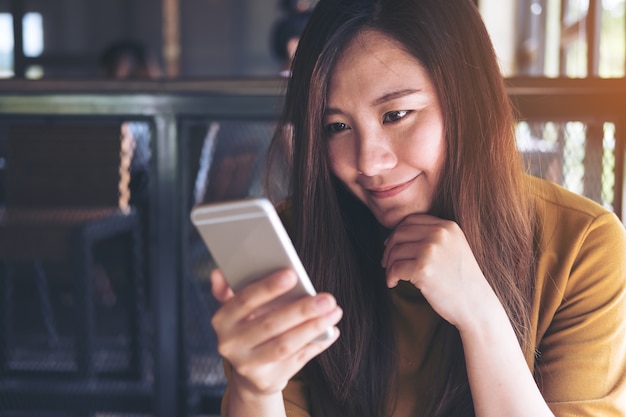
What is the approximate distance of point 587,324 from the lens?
0.95m

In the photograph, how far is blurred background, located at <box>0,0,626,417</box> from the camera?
1.41 m

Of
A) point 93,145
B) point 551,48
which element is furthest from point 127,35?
point 93,145

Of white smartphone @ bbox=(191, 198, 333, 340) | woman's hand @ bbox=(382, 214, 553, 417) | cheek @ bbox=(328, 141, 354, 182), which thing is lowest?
woman's hand @ bbox=(382, 214, 553, 417)

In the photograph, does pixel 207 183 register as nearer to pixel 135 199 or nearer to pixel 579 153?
pixel 135 199

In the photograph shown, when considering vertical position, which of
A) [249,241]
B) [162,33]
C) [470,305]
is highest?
[162,33]

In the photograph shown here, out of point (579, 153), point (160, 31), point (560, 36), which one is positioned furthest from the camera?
point (160, 31)

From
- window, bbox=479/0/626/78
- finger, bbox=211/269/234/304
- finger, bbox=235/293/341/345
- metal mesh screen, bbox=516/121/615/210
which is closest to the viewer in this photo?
finger, bbox=235/293/341/345

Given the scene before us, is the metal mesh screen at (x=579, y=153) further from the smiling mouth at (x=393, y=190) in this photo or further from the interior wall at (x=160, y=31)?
the interior wall at (x=160, y=31)

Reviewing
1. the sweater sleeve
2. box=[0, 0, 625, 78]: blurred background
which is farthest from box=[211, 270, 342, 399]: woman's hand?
box=[0, 0, 625, 78]: blurred background

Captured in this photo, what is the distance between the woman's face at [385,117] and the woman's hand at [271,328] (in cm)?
29

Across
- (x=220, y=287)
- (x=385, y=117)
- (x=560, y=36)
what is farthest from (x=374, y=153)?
(x=560, y=36)

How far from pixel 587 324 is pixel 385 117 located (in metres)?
0.37

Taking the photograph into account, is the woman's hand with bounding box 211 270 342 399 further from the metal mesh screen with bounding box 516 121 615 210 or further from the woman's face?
the metal mesh screen with bounding box 516 121 615 210

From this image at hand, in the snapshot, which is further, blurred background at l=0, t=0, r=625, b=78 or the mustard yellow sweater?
blurred background at l=0, t=0, r=625, b=78
